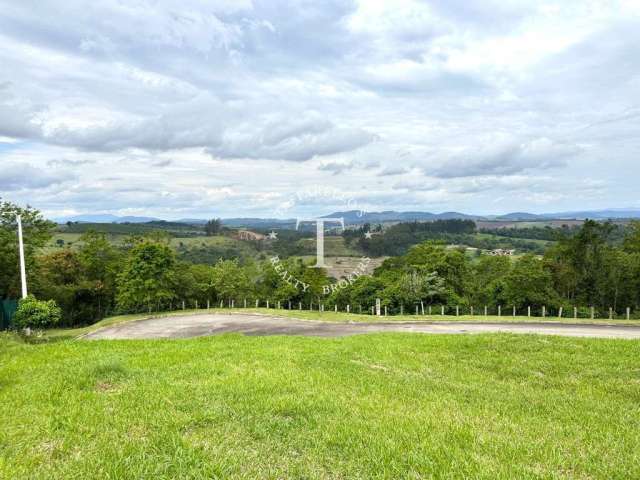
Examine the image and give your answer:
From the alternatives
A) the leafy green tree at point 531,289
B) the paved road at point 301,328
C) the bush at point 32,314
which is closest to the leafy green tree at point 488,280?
the leafy green tree at point 531,289

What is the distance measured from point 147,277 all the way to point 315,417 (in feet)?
108

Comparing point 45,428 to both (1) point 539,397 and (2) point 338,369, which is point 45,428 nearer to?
(2) point 338,369

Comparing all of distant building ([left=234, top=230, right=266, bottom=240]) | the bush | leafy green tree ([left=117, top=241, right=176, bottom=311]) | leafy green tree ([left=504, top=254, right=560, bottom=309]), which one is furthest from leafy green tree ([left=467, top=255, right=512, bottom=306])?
the bush

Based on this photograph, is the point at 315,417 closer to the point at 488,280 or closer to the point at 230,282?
the point at 230,282

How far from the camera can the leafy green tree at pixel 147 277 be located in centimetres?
3497

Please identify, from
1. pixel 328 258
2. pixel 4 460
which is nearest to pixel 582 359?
pixel 4 460

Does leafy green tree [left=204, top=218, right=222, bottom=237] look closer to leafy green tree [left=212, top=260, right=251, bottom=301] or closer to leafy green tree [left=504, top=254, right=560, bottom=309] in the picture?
leafy green tree [left=212, top=260, right=251, bottom=301]

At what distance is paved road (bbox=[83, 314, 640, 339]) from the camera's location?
19.9 m

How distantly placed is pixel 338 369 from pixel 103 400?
4.43 meters

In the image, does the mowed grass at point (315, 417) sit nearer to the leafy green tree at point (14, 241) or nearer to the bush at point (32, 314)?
the bush at point (32, 314)

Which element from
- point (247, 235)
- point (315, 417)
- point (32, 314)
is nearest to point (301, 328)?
point (32, 314)

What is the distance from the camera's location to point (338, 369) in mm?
8797

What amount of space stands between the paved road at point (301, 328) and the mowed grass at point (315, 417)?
10372 millimetres

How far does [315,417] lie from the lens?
522cm
